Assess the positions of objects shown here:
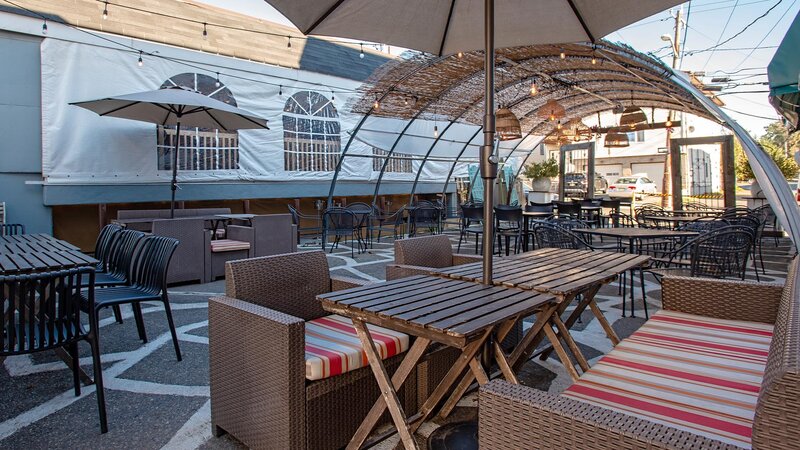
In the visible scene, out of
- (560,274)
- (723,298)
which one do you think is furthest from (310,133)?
(723,298)

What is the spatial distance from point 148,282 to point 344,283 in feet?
5.38

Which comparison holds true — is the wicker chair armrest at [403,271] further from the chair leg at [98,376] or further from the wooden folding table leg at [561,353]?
the chair leg at [98,376]

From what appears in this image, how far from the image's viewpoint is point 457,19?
→ 3.09 metres

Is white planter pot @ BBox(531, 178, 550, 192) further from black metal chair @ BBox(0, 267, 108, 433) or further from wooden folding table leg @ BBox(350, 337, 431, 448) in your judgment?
black metal chair @ BBox(0, 267, 108, 433)

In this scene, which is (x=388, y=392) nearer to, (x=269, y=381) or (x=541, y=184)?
(x=269, y=381)

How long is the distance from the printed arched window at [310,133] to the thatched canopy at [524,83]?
1948 millimetres

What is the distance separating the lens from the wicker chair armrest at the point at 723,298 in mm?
2412

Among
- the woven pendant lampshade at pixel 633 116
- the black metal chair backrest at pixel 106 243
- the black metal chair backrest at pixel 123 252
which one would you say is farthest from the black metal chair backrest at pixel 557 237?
the woven pendant lampshade at pixel 633 116

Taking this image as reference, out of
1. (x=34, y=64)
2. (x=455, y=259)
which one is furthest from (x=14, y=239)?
(x=34, y=64)

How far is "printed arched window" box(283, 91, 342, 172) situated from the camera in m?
11.0

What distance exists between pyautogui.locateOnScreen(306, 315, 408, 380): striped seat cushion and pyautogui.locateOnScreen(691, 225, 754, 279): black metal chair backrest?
10.4 ft

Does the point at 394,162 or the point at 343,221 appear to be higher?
the point at 394,162

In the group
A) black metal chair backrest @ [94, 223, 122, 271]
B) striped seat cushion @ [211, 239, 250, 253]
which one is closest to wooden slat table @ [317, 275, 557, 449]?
black metal chair backrest @ [94, 223, 122, 271]

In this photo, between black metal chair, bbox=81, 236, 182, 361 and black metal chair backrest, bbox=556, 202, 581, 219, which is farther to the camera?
black metal chair backrest, bbox=556, 202, 581, 219
